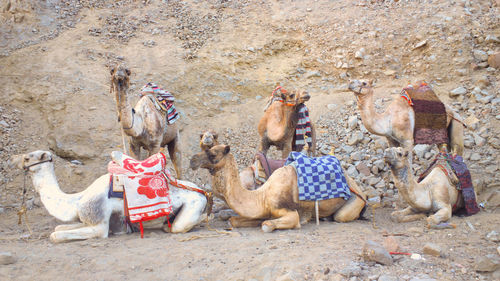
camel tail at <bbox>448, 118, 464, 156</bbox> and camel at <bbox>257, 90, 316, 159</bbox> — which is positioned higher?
camel at <bbox>257, 90, 316, 159</bbox>

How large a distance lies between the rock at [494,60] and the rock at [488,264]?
30.6 ft

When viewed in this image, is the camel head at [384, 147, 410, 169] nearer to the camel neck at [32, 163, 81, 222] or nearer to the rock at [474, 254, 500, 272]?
the rock at [474, 254, 500, 272]

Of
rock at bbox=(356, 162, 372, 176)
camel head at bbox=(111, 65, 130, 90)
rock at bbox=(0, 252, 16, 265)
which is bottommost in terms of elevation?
rock at bbox=(0, 252, 16, 265)

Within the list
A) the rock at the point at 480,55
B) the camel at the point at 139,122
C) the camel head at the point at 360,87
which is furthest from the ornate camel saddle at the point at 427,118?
the rock at the point at 480,55

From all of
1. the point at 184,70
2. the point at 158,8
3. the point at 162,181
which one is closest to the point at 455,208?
the point at 162,181

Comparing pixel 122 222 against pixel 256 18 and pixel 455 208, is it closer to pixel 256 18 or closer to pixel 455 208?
pixel 455 208

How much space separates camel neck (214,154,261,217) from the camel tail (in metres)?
3.90

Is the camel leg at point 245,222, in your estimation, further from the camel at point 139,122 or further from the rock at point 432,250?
the rock at point 432,250

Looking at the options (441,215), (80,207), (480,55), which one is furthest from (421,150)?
(80,207)

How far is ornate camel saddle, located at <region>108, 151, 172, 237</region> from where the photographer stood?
5738 millimetres

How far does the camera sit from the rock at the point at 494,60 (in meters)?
11.8

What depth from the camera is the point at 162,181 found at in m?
5.96

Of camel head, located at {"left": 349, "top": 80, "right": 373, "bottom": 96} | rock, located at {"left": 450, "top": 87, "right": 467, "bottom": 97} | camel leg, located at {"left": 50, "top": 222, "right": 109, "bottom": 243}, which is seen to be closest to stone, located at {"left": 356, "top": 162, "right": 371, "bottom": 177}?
camel head, located at {"left": 349, "top": 80, "right": 373, "bottom": 96}

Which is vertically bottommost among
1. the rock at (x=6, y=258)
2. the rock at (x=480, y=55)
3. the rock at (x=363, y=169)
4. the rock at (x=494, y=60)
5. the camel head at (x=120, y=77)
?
the rock at (x=6, y=258)
